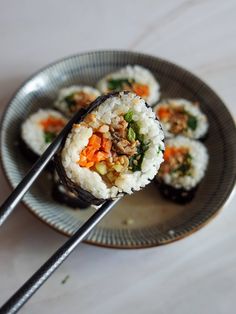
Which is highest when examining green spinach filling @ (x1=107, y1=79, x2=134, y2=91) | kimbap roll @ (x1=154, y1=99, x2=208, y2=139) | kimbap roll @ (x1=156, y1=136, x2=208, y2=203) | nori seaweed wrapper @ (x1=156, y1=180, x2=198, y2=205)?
green spinach filling @ (x1=107, y1=79, x2=134, y2=91)

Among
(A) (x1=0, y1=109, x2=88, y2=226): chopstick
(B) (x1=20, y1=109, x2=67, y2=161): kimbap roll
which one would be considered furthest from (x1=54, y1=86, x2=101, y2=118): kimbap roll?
(A) (x1=0, y1=109, x2=88, y2=226): chopstick

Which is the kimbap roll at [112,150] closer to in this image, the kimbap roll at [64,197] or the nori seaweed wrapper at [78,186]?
the nori seaweed wrapper at [78,186]

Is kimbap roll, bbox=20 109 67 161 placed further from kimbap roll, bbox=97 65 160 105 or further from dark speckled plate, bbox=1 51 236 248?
kimbap roll, bbox=97 65 160 105

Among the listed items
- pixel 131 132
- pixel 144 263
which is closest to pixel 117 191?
pixel 131 132

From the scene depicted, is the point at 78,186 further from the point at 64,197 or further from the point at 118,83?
the point at 118,83

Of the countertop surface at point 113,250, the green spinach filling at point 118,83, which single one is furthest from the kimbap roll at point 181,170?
the green spinach filling at point 118,83
